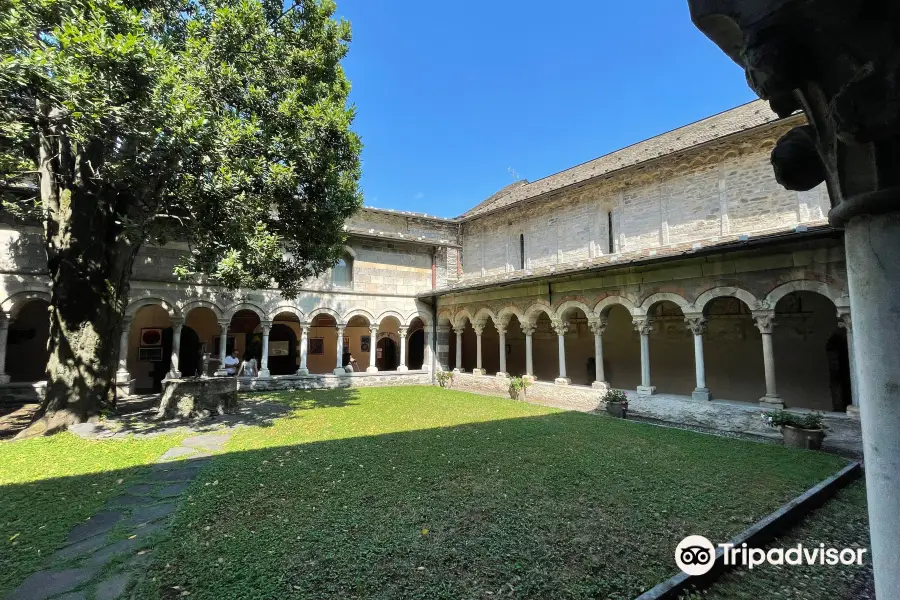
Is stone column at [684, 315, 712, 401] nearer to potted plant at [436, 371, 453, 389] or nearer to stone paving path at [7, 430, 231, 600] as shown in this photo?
potted plant at [436, 371, 453, 389]

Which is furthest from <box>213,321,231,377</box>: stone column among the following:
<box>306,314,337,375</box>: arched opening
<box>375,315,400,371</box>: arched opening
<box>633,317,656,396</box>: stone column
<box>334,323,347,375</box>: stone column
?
<box>633,317,656,396</box>: stone column

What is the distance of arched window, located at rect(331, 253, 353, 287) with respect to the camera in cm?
1455

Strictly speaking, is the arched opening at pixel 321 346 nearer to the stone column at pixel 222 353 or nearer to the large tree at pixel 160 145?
the stone column at pixel 222 353

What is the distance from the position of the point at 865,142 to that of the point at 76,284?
9.77m

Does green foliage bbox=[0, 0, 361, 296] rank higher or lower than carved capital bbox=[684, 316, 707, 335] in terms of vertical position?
higher

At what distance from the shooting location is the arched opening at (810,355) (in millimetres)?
9719

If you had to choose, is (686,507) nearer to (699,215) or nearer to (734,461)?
(734,461)

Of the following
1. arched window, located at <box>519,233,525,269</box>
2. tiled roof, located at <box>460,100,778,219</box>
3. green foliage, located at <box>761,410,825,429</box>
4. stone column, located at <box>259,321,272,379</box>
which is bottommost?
green foliage, located at <box>761,410,825,429</box>

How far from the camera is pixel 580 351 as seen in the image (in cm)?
1532

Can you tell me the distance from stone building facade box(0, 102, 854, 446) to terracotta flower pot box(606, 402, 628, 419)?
2.81ft

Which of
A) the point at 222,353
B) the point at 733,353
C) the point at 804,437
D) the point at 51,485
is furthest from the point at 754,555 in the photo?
the point at 222,353

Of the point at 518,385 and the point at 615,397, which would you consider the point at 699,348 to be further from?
the point at 518,385

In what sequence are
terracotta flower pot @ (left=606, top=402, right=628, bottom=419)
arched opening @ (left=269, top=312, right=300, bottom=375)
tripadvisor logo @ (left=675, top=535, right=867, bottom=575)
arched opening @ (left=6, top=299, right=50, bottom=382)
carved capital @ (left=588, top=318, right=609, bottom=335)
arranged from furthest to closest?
arched opening @ (left=269, top=312, right=300, bottom=375) < arched opening @ (left=6, top=299, right=50, bottom=382) < carved capital @ (left=588, top=318, right=609, bottom=335) < terracotta flower pot @ (left=606, top=402, right=628, bottom=419) < tripadvisor logo @ (left=675, top=535, right=867, bottom=575)

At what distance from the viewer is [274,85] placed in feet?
26.0
